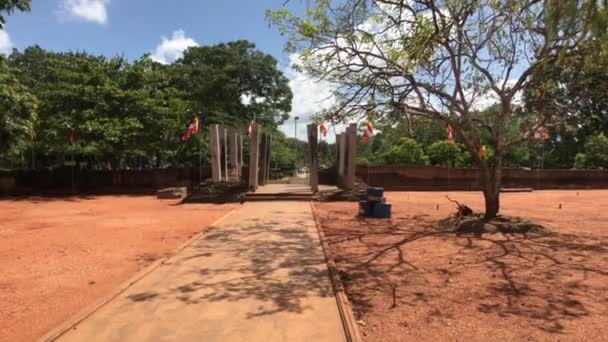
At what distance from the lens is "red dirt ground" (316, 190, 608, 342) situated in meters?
4.86

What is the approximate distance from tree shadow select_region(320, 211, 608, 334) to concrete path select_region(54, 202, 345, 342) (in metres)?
0.63

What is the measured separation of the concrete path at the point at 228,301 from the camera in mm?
4613

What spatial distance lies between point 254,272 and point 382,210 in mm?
8228

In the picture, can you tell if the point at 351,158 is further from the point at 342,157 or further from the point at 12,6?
the point at 12,6

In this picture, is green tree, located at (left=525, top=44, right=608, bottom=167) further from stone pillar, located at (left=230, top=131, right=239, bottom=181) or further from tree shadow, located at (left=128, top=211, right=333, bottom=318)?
stone pillar, located at (left=230, top=131, right=239, bottom=181)

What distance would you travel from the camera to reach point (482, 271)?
24.1ft

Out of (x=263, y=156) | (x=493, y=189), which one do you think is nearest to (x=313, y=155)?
(x=263, y=156)

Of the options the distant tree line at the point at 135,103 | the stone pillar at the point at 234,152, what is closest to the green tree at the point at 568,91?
the stone pillar at the point at 234,152

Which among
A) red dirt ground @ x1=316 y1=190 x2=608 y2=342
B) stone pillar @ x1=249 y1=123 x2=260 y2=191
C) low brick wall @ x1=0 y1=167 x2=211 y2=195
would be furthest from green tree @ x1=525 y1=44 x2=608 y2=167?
low brick wall @ x1=0 y1=167 x2=211 y2=195

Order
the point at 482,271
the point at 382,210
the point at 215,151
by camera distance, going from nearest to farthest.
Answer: the point at 482,271, the point at 382,210, the point at 215,151

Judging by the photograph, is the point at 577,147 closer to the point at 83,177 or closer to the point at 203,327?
the point at 83,177

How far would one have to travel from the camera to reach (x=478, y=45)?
1185cm

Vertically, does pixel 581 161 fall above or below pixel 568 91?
below

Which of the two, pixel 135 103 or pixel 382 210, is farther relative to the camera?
pixel 135 103
